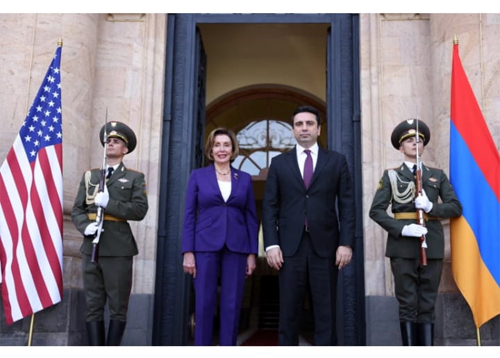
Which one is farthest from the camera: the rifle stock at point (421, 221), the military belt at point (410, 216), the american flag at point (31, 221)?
the american flag at point (31, 221)

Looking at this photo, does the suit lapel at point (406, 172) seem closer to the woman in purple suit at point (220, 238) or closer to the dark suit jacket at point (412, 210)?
the dark suit jacket at point (412, 210)

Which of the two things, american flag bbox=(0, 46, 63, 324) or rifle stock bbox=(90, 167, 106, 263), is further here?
american flag bbox=(0, 46, 63, 324)

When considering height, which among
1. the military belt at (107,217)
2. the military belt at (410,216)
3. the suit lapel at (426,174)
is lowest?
the military belt at (107,217)

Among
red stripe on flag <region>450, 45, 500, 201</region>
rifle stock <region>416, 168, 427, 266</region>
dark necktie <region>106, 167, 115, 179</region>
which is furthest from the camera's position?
red stripe on flag <region>450, 45, 500, 201</region>

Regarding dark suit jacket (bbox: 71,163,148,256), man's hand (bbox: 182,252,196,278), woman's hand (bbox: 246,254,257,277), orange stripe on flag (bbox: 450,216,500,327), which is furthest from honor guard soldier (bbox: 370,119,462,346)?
dark suit jacket (bbox: 71,163,148,256)

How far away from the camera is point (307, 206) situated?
4414 millimetres

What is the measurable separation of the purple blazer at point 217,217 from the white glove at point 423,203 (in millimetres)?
1151

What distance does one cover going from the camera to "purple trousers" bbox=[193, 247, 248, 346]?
449 cm

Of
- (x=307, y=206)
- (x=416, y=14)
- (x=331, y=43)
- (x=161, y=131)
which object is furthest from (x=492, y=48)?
(x=161, y=131)

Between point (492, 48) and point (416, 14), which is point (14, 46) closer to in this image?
point (416, 14)

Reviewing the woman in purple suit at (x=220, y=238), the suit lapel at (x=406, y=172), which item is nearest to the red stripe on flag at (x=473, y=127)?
the suit lapel at (x=406, y=172)

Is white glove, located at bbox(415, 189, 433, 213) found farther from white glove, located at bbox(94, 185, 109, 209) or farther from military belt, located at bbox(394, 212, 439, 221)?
white glove, located at bbox(94, 185, 109, 209)

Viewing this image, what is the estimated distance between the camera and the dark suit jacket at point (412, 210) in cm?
459

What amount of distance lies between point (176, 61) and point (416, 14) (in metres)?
2.64
